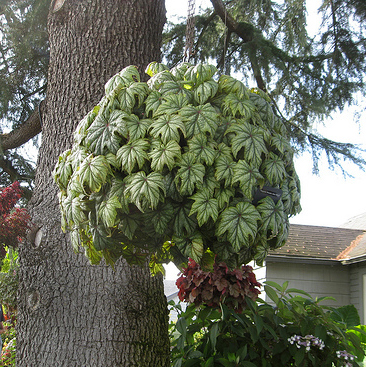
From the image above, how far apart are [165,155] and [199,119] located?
153 mm

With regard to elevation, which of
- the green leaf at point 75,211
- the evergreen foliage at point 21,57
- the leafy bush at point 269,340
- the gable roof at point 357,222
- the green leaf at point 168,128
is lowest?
the leafy bush at point 269,340

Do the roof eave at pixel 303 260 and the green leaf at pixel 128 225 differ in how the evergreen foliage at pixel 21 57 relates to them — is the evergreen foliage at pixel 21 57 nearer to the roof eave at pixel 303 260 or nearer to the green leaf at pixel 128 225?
the green leaf at pixel 128 225

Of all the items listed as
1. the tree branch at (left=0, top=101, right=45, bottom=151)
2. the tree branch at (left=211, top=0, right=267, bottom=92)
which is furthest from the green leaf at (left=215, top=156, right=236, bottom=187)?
the tree branch at (left=211, top=0, right=267, bottom=92)

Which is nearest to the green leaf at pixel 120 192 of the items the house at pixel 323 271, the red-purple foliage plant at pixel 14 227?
the red-purple foliage plant at pixel 14 227

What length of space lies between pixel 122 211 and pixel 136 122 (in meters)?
0.27

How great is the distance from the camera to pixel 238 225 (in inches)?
41.8

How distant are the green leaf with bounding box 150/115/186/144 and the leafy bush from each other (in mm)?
1335

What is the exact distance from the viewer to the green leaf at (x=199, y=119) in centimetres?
108

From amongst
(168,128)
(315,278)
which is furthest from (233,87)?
(315,278)

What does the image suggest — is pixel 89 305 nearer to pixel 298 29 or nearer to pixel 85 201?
pixel 85 201

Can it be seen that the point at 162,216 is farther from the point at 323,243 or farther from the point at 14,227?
the point at 323,243

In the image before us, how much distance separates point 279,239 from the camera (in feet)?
4.09

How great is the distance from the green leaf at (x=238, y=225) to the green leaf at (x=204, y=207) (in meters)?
0.04

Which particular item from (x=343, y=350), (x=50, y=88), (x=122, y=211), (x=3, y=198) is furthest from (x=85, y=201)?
(x=343, y=350)
